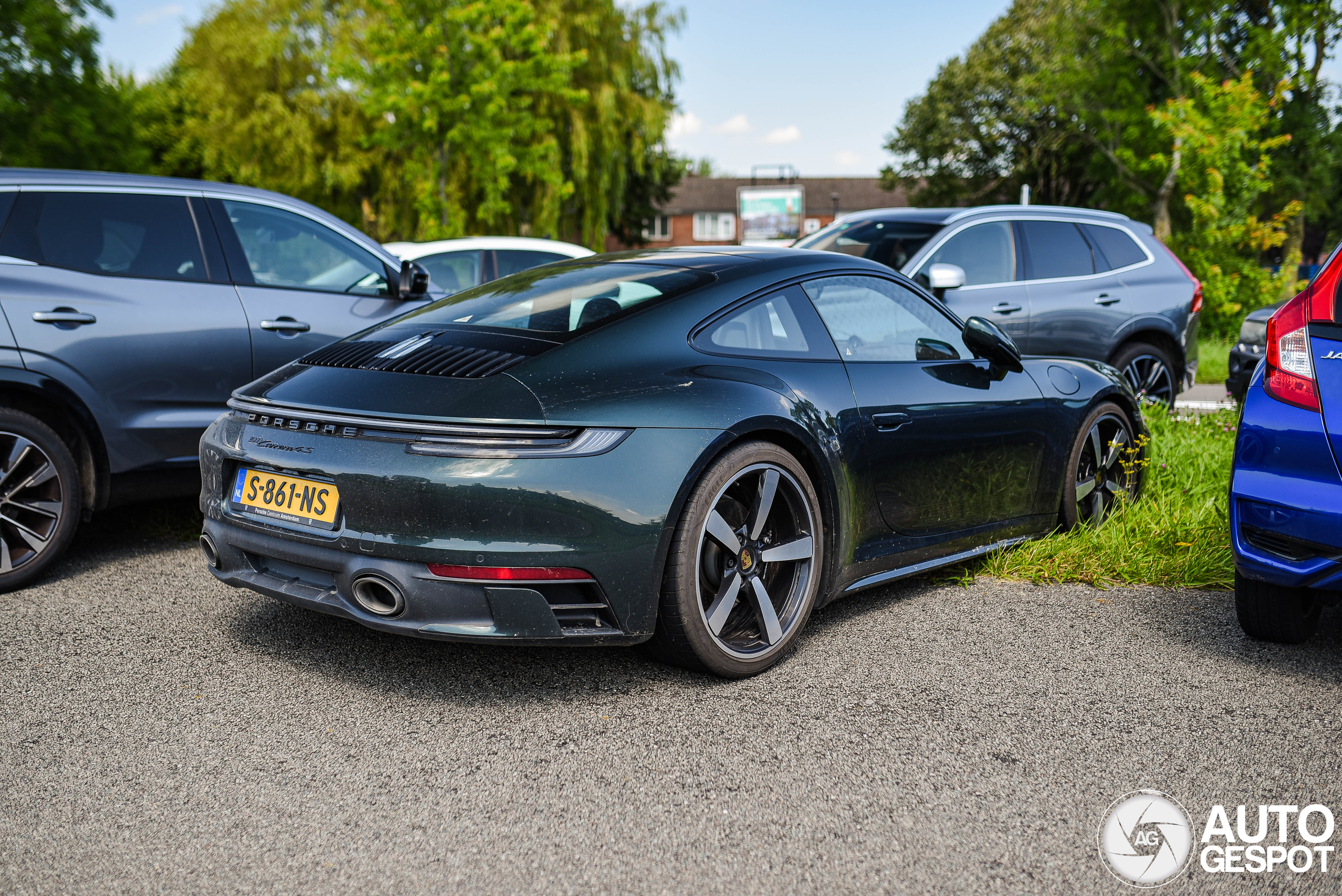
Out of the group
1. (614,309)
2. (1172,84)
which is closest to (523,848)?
(614,309)

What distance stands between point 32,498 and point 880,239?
18.5 ft

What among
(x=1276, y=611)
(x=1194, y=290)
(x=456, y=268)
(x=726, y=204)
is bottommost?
(x=1276, y=611)

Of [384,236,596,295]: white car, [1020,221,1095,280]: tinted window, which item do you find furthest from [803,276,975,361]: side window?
[384,236,596,295]: white car

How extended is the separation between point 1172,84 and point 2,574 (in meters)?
34.3

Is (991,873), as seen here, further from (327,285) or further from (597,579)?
(327,285)

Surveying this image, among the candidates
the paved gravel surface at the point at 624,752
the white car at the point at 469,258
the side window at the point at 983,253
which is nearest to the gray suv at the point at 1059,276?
the side window at the point at 983,253

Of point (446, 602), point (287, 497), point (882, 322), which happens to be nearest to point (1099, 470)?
point (882, 322)

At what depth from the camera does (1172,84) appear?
104ft

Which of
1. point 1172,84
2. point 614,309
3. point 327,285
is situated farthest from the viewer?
point 1172,84

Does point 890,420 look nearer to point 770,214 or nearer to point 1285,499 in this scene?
point 1285,499

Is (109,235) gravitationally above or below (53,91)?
below

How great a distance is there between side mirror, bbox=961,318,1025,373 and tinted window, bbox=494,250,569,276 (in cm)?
634

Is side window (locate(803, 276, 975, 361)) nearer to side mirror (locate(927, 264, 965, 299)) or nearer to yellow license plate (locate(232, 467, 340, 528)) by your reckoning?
yellow license plate (locate(232, 467, 340, 528))

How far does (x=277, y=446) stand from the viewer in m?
3.26
